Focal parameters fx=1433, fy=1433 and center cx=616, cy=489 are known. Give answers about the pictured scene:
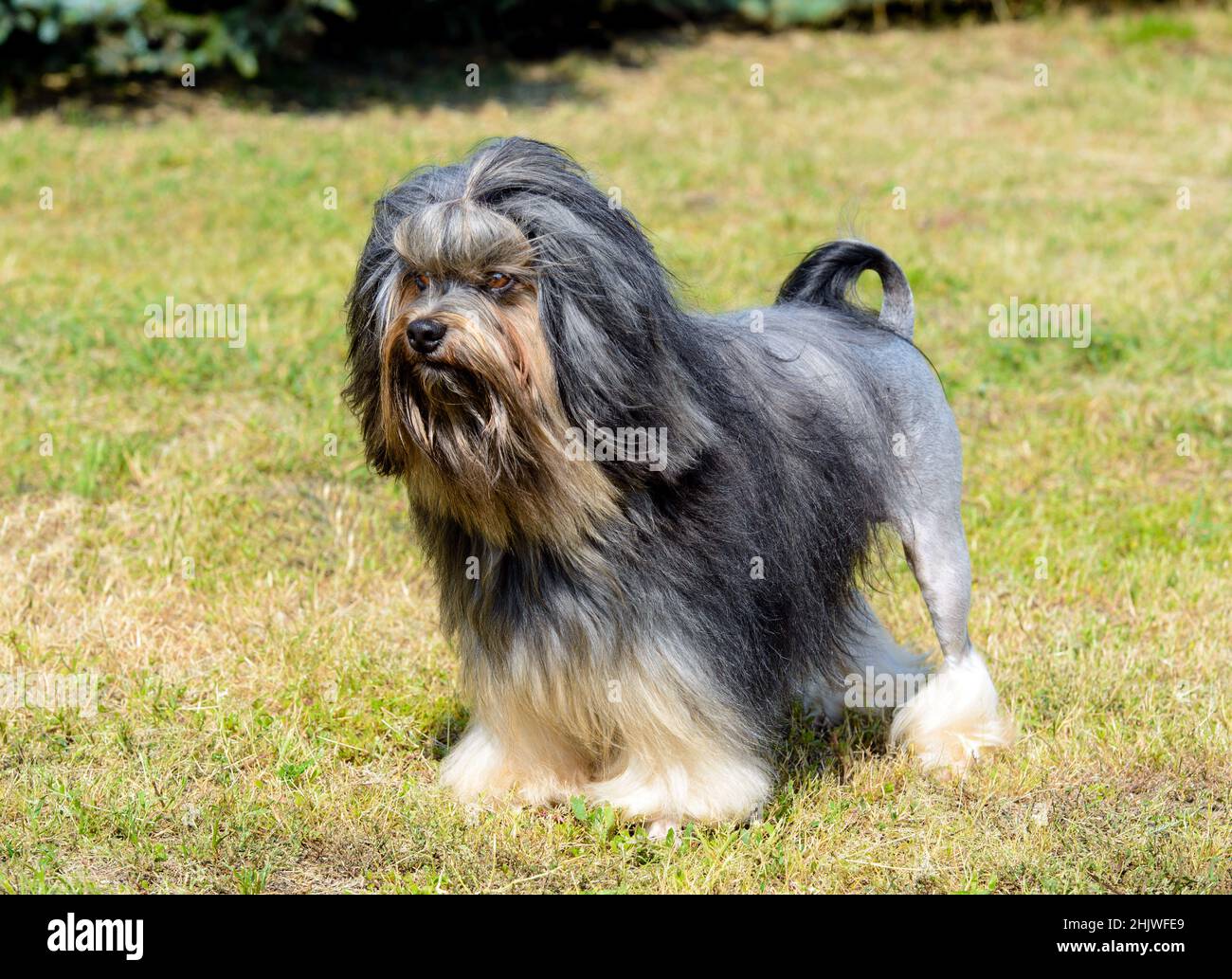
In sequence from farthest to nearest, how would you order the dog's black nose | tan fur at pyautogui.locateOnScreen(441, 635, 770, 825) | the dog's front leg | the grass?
1. the dog's front leg
2. the grass
3. tan fur at pyautogui.locateOnScreen(441, 635, 770, 825)
4. the dog's black nose

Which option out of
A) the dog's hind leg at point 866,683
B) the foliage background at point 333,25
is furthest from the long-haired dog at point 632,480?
the foliage background at point 333,25

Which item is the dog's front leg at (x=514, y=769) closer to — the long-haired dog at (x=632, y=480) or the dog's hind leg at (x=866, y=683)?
the long-haired dog at (x=632, y=480)

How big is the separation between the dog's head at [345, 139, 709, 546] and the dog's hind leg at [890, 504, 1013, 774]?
137 centimetres

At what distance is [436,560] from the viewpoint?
4250 mm

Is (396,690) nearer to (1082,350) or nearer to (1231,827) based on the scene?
(1231,827)

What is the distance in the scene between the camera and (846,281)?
5020 mm

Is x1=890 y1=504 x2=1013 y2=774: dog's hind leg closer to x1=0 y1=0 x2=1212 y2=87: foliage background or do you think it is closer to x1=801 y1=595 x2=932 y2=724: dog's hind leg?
x1=801 y1=595 x2=932 y2=724: dog's hind leg

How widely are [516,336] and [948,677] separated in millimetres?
2259

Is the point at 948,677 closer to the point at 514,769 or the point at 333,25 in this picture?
the point at 514,769

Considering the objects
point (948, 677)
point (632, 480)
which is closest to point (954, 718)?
point (948, 677)

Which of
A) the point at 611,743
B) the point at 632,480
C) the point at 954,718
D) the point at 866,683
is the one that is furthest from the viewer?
the point at 866,683

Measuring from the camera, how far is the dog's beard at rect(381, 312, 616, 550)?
141 inches

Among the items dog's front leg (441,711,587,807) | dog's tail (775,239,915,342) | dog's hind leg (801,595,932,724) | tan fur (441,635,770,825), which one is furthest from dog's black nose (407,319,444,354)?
dog's hind leg (801,595,932,724)

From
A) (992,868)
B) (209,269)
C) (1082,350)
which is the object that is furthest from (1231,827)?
(209,269)
